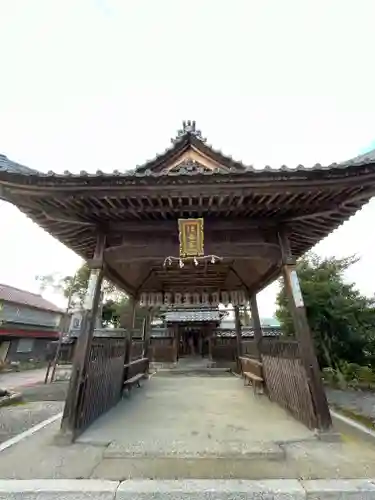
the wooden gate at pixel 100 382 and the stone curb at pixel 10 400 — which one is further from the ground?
the wooden gate at pixel 100 382

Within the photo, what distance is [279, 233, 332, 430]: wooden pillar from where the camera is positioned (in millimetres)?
4414

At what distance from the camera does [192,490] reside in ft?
9.39

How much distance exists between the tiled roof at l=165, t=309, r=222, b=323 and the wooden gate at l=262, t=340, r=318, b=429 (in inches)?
605

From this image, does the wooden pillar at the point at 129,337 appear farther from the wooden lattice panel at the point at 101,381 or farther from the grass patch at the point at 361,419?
the grass patch at the point at 361,419

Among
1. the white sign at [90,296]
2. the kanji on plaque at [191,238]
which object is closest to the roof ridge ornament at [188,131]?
the kanji on plaque at [191,238]

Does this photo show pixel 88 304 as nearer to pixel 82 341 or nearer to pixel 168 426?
pixel 82 341

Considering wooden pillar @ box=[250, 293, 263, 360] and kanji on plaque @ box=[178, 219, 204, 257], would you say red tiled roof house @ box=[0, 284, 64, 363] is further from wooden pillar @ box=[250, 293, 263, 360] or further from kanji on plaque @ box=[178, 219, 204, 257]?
kanji on plaque @ box=[178, 219, 204, 257]

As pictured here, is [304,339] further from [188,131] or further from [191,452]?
[188,131]

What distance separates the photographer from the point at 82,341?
4.74m

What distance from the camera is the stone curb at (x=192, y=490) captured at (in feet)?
9.21

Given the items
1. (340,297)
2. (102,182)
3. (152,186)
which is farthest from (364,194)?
(340,297)

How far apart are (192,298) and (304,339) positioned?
20.3ft

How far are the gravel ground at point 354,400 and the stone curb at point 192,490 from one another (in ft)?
12.6

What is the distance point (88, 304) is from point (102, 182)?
7.22 feet
